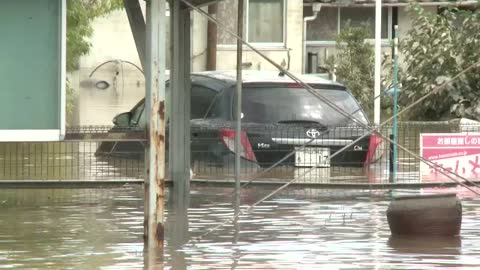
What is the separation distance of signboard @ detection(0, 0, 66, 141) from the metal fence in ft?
10.6

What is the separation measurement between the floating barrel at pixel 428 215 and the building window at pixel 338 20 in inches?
872

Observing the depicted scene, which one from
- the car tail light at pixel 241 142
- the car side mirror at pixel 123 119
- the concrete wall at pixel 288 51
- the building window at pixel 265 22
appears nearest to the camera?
the car tail light at pixel 241 142

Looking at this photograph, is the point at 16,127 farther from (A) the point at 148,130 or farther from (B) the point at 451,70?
(B) the point at 451,70

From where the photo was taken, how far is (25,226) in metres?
11.1

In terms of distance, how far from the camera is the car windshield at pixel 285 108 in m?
14.6

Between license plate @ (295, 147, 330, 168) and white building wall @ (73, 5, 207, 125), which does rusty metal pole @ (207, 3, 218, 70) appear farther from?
license plate @ (295, 147, 330, 168)

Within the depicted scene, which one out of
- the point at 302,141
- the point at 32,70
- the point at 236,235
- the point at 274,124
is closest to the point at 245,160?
the point at 274,124

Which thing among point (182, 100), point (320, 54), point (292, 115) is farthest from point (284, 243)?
point (320, 54)

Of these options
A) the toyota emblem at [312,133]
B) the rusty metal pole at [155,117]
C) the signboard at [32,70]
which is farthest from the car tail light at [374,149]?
the signboard at [32,70]

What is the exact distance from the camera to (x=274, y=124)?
14445mm

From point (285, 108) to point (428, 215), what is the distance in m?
4.50

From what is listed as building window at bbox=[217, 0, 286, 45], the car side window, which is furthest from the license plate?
building window at bbox=[217, 0, 286, 45]

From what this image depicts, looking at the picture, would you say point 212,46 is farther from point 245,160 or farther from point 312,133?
point 312,133

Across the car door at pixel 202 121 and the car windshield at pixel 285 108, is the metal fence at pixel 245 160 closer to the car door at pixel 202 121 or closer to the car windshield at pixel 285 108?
the car door at pixel 202 121
